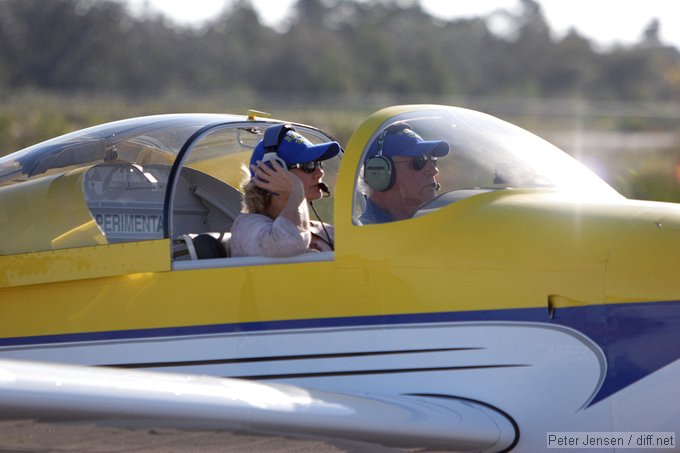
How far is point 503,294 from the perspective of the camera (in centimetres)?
406

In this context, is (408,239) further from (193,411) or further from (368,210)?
(193,411)

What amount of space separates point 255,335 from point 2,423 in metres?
1.25

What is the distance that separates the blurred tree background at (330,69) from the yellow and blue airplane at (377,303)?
20388 mm

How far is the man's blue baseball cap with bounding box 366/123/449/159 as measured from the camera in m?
4.53

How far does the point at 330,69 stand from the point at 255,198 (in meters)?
50.4

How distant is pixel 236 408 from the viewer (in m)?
3.52

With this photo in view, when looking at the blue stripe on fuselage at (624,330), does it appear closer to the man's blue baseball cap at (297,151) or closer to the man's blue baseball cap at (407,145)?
the man's blue baseball cap at (407,145)

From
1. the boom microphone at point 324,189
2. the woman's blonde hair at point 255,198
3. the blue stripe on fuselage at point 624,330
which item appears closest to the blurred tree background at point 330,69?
the boom microphone at point 324,189

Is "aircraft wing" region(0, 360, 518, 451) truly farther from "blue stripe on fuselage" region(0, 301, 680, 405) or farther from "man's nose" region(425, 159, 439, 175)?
"man's nose" region(425, 159, 439, 175)

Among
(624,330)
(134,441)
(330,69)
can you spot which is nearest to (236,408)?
(134,441)

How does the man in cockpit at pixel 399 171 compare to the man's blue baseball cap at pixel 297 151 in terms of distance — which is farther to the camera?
the man's blue baseball cap at pixel 297 151

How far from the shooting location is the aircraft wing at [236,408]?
3.29 metres

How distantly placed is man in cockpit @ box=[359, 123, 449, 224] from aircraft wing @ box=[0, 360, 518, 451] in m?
0.88

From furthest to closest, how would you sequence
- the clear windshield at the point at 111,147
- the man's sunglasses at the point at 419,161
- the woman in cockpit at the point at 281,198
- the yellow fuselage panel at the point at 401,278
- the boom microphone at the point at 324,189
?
the clear windshield at the point at 111,147, the boom microphone at the point at 324,189, the man's sunglasses at the point at 419,161, the woman in cockpit at the point at 281,198, the yellow fuselage panel at the point at 401,278
